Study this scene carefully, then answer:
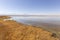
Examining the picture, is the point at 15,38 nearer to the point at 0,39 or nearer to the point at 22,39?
the point at 22,39

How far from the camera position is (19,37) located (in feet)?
30.2

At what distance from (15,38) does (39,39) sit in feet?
6.89

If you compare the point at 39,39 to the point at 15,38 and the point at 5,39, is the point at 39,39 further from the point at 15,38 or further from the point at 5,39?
the point at 5,39

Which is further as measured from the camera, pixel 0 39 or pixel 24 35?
pixel 24 35

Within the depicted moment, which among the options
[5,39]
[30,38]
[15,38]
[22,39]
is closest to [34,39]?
[30,38]

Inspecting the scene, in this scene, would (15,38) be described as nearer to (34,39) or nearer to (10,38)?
(10,38)

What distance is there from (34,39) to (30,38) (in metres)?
0.44

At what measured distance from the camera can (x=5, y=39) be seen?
8.91 meters

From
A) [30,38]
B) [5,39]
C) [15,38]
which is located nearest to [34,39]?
[30,38]

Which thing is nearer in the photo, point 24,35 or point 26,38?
point 26,38

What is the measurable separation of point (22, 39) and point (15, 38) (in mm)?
674

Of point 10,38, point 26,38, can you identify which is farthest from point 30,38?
point 10,38

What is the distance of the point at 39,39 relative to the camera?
8758 millimetres

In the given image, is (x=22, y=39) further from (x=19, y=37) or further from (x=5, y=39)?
(x=5, y=39)
